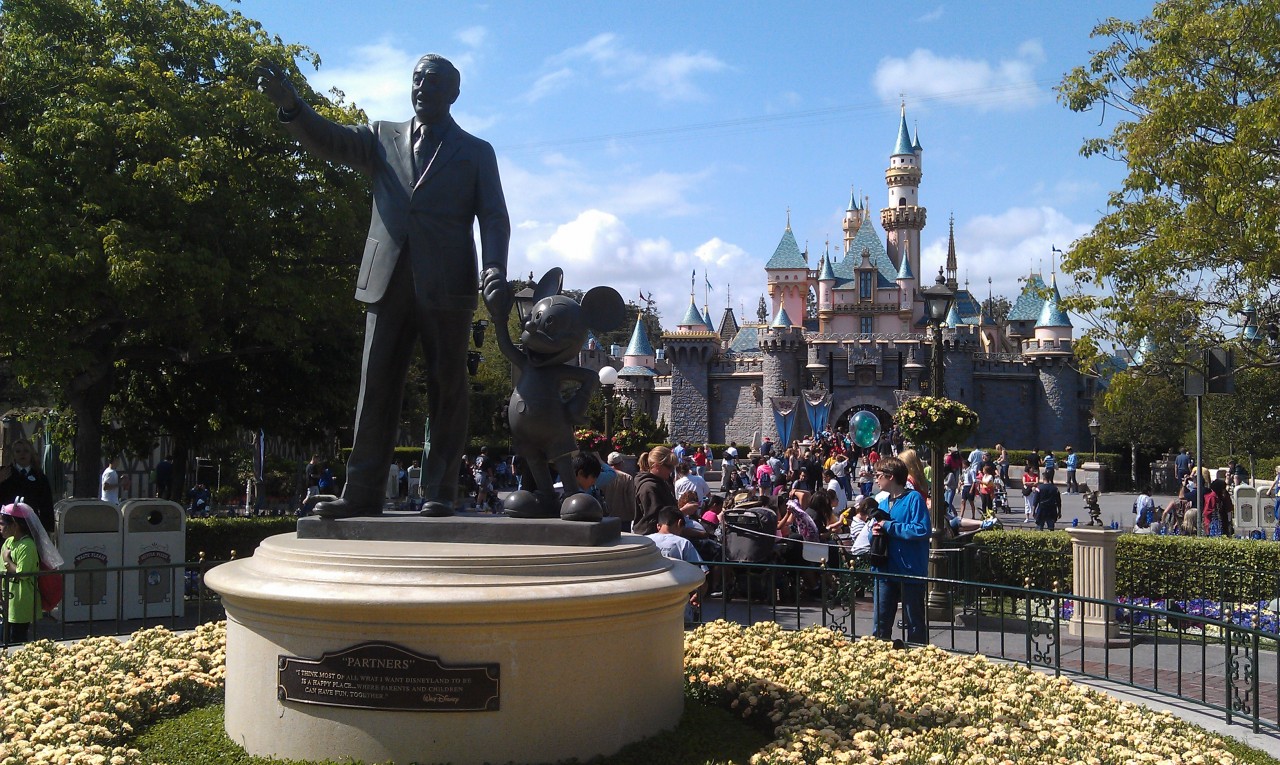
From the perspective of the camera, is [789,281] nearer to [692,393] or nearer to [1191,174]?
[692,393]

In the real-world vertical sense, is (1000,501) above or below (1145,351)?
below

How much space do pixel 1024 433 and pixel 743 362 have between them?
16.0 m

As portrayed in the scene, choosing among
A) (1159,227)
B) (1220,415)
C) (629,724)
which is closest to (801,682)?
(629,724)

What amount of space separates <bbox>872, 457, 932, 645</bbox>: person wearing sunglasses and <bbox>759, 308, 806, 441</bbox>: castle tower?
56177mm

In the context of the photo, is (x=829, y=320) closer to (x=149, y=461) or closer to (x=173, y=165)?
(x=149, y=461)

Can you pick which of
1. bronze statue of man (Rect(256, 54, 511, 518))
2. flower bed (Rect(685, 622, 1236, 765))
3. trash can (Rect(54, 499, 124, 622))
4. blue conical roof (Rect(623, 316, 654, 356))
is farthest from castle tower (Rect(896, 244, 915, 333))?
bronze statue of man (Rect(256, 54, 511, 518))

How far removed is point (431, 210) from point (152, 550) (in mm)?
6825

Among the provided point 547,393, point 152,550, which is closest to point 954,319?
point 152,550

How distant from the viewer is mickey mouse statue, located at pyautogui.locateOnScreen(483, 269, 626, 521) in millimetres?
5469

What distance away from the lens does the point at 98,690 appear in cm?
564

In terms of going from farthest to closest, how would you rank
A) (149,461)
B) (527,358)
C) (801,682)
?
(149,461), (801,682), (527,358)

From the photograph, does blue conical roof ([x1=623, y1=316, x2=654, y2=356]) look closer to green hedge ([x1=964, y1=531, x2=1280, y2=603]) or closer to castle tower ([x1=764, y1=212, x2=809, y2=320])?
castle tower ([x1=764, y1=212, x2=809, y2=320])

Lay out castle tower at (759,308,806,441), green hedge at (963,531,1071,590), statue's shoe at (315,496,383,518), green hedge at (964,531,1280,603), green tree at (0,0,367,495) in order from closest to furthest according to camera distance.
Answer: statue's shoe at (315,496,383,518), green hedge at (964,531,1280,603), green hedge at (963,531,1071,590), green tree at (0,0,367,495), castle tower at (759,308,806,441)

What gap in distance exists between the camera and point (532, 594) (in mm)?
4418
